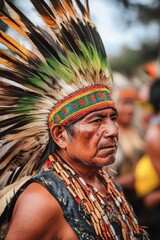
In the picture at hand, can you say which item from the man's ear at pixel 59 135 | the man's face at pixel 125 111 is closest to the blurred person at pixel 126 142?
the man's face at pixel 125 111

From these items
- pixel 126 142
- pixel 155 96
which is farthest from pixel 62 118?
pixel 126 142

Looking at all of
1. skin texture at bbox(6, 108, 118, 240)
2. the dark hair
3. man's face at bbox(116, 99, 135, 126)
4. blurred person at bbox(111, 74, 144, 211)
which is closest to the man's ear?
skin texture at bbox(6, 108, 118, 240)

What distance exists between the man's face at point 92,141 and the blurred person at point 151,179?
2363 millimetres

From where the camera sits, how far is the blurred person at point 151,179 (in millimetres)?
5414

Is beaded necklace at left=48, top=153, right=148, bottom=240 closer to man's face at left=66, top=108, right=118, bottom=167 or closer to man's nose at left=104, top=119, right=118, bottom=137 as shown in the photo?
man's face at left=66, top=108, right=118, bottom=167

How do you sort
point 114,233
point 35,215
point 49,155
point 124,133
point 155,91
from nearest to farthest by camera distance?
point 35,215 < point 114,233 < point 49,155 < point 155,91 < point 124,133

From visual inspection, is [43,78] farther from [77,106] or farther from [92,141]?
[92,141]

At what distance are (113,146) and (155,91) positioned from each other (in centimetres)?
333

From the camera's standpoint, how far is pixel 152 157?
546 centimetres

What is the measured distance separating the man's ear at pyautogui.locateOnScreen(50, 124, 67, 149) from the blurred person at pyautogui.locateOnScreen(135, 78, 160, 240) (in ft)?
8.00

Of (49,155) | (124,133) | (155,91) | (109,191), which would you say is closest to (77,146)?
(49,155)

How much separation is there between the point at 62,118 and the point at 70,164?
0.31 metres

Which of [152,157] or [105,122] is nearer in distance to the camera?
[105,122]

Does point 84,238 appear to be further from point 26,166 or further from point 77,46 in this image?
point 77,46
